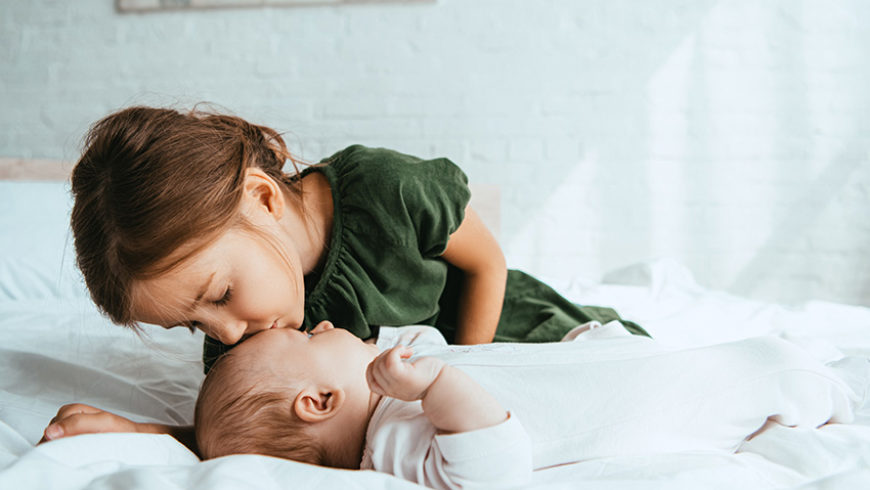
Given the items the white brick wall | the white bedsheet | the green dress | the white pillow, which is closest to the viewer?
the white bedsheet

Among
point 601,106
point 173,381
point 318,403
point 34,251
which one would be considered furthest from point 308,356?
point 601,106

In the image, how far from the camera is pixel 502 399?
681 millimetres

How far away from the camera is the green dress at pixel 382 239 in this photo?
93cm

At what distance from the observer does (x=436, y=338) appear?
3.12 feet

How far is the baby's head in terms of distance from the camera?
0.66 metres

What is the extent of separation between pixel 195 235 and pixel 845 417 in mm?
820

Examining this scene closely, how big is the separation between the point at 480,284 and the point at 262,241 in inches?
16.2

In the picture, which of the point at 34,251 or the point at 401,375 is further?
the point at 34,251

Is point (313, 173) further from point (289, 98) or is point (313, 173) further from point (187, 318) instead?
point (289, 98)

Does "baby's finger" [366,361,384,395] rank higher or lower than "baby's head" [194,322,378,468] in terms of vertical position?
higher

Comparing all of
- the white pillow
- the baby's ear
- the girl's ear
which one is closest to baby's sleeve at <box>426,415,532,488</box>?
the baby's ear

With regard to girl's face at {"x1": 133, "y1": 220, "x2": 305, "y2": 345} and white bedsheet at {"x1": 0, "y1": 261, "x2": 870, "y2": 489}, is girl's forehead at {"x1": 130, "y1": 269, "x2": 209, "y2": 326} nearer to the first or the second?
girl's face at {"x1": 133, "y1": 220, "x2": 305, "y2": 345}

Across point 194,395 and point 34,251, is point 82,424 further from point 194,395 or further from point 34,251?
point 34,251

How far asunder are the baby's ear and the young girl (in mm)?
144
